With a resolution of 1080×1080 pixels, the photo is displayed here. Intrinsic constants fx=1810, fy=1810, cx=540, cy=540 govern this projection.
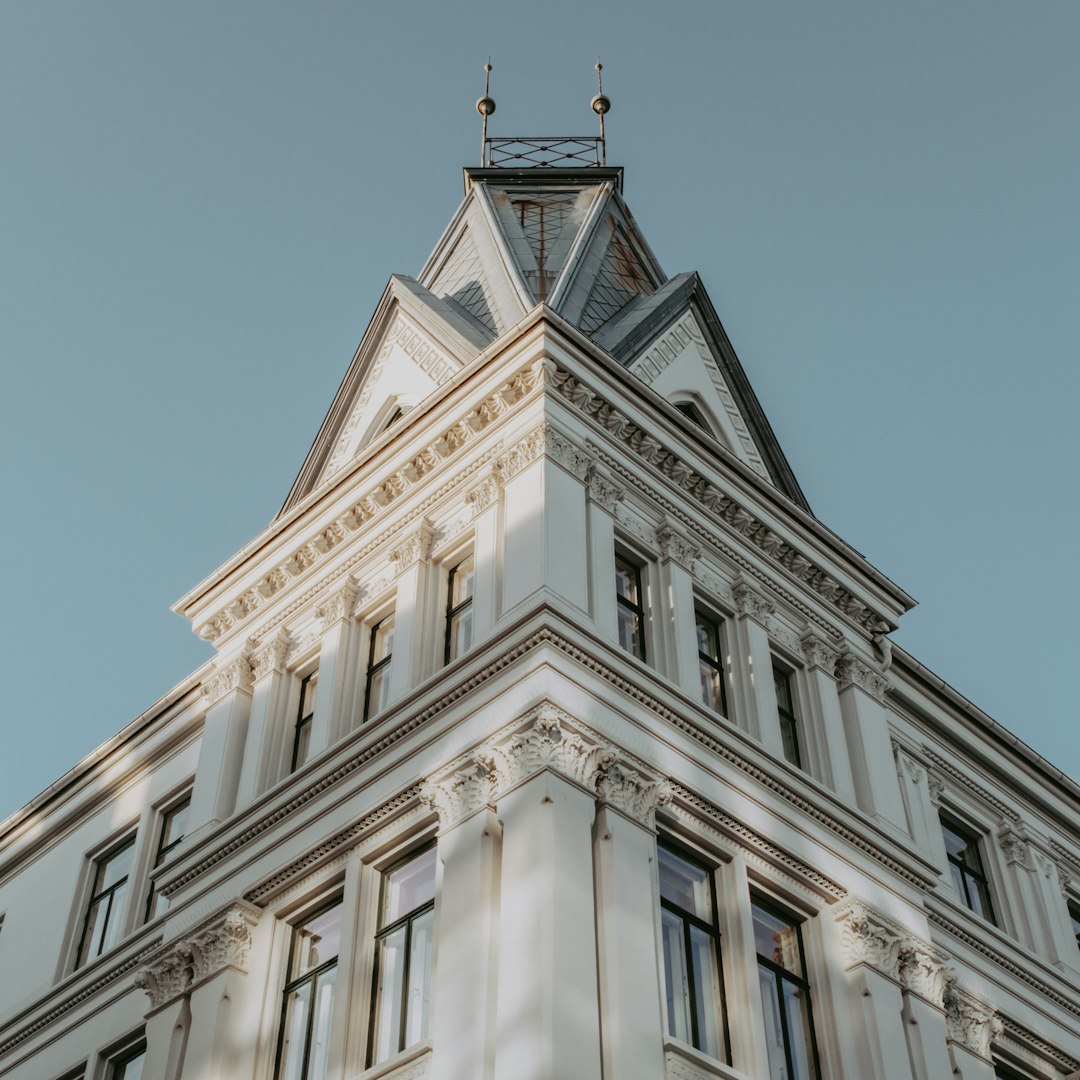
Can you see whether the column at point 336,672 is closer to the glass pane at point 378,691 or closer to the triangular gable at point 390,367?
the glass pane at point 378,691

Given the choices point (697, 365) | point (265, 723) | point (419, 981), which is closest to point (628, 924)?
point (419, 981)

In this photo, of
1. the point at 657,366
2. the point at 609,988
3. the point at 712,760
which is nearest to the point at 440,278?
the point at 657,366

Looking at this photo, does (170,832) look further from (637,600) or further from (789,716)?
(789,716)

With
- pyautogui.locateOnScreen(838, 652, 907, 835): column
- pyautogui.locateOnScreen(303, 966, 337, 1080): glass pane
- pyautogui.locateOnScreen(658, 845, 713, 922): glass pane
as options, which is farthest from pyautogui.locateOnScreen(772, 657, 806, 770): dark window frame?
pyautogui.locateOnScreen(303, 966, 337, 1080): glass pane

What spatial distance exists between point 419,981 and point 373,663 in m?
7.01

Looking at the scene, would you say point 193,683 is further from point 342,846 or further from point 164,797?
point 342,846

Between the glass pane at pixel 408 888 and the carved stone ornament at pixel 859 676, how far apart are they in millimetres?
9363

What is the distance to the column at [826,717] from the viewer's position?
28.5 m

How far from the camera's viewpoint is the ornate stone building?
22438 mm

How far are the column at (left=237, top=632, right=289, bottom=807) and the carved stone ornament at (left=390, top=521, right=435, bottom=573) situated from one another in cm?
294

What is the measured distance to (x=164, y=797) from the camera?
3397 centimetres

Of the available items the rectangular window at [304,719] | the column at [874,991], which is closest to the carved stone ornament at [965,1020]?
the column at [874,991]

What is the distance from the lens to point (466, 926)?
2164 cm

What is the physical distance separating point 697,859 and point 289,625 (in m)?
9.35
